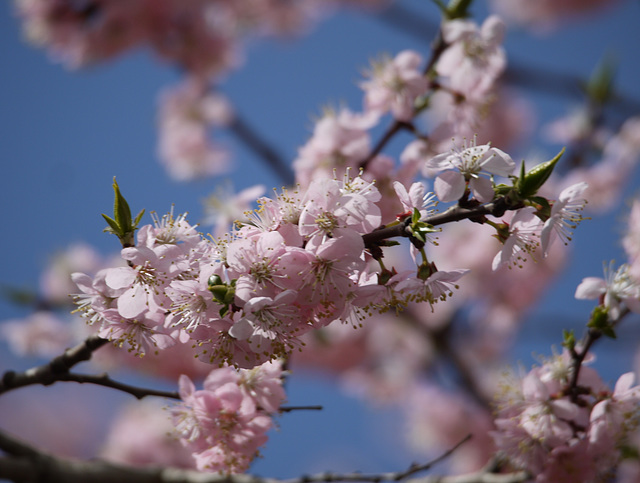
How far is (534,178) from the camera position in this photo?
1.32m

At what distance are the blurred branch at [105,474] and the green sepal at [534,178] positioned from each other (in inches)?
37.3

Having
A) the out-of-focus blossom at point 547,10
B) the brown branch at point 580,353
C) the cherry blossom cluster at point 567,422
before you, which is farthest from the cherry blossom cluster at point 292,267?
the out-of-focus blossom at point 547,10

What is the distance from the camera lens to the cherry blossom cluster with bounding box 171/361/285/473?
70.6 inches

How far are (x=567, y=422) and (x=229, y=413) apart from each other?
1133mm

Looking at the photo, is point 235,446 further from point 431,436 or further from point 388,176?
point 431,436

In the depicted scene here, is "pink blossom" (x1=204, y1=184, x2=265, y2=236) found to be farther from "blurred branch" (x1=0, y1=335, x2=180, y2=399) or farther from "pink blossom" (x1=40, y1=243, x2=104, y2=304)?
"pink blossom" (x1=40, y1=243, x2=104, y2=304)

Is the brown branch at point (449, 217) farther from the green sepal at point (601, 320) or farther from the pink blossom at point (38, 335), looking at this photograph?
the pink blossom at point (38, 335)

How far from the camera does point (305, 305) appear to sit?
4.61 feet

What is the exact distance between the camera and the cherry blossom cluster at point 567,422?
179 centimetres

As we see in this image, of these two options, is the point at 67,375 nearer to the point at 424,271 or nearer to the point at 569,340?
the point at 424,271

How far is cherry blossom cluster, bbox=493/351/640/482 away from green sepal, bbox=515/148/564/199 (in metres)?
0.78

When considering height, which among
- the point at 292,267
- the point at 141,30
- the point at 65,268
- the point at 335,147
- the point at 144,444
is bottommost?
the point at 292,267

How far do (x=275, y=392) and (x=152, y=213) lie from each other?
27.9 inches

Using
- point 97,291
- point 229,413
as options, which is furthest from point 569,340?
point 97,291
